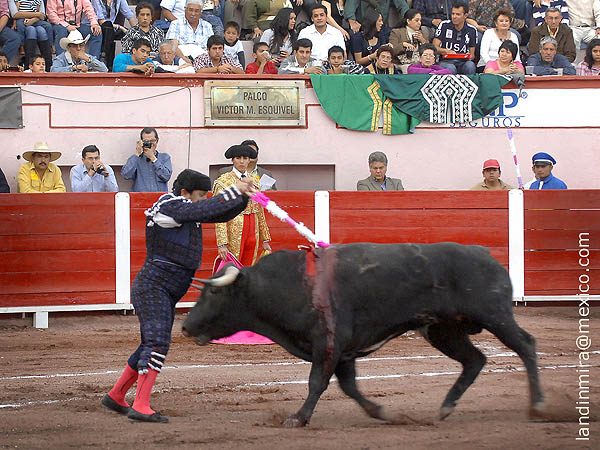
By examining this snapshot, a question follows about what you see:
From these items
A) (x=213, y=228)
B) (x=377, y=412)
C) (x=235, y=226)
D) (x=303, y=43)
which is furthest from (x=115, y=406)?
(x=303, y=43)

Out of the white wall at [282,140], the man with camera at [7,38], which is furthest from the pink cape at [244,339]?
the man with camera at [7,38]

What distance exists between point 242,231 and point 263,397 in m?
2.08

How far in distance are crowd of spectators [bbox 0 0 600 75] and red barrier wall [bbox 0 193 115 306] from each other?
1.76m

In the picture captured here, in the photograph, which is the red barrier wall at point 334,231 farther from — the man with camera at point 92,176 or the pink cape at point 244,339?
the pink cape at point 244,339

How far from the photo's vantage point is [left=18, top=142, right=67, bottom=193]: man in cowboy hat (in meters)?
9.48

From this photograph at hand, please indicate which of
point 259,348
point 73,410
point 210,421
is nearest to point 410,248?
point 210,421

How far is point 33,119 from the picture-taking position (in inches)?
405

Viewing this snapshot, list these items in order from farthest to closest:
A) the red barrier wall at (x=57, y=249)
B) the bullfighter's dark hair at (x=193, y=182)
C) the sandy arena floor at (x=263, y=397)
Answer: the red barrier wall at (x=57, y=249), the bullfighter's dark hair at (x=193, y=182), the sandy arena floor at (x=263, y=397)

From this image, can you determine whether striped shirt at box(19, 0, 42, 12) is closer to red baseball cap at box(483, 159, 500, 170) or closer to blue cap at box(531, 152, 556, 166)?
red baseball cap at box(483, 159, 500, 170)

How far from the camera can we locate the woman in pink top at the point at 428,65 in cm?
1077

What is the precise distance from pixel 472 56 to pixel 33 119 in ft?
15.8

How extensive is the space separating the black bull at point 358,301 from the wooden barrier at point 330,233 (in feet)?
14.6

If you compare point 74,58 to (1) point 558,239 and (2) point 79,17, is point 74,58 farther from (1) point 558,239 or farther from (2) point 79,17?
(1) point 558,239

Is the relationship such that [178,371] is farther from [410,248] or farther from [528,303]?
[528,303]
